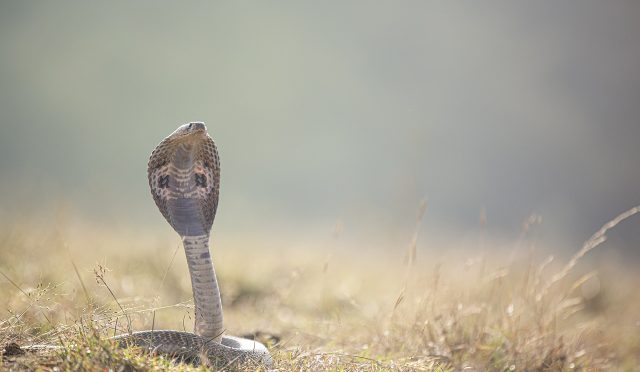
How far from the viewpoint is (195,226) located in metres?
4.68

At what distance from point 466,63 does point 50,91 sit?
113 meters

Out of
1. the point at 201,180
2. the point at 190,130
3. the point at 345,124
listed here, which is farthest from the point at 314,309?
the point at 345,124

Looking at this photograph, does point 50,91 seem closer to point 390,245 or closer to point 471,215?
point 471,215

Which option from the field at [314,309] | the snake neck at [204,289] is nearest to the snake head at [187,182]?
the snake neck at [204,289]

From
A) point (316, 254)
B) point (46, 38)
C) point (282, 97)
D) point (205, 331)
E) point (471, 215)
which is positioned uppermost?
point (46, 38)

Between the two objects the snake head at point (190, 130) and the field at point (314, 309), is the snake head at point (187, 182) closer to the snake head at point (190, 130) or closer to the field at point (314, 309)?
the snake head at point (190, 130)

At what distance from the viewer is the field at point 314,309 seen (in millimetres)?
4445

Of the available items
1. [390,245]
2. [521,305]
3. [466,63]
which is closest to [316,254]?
[390,245]

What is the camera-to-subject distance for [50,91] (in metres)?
124

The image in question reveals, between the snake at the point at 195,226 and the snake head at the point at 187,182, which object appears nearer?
the snake at the point at 195,226

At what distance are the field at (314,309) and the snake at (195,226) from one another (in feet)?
0.53

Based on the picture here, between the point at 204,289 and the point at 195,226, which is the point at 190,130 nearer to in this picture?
the point at 195,226

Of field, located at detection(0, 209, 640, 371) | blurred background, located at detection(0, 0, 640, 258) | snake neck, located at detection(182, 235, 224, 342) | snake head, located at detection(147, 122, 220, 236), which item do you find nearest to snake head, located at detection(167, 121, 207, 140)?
snake head, located at detection(147, 122, 220, 236)

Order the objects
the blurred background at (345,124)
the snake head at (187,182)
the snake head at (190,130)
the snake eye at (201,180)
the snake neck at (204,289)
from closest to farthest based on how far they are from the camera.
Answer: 1. the snake head at (190,130)
2. the snake neck at (204,289)
3. the snake head at (187,182)
4. the snake eye at (201,180)
5. the blurred background at (345,124)
